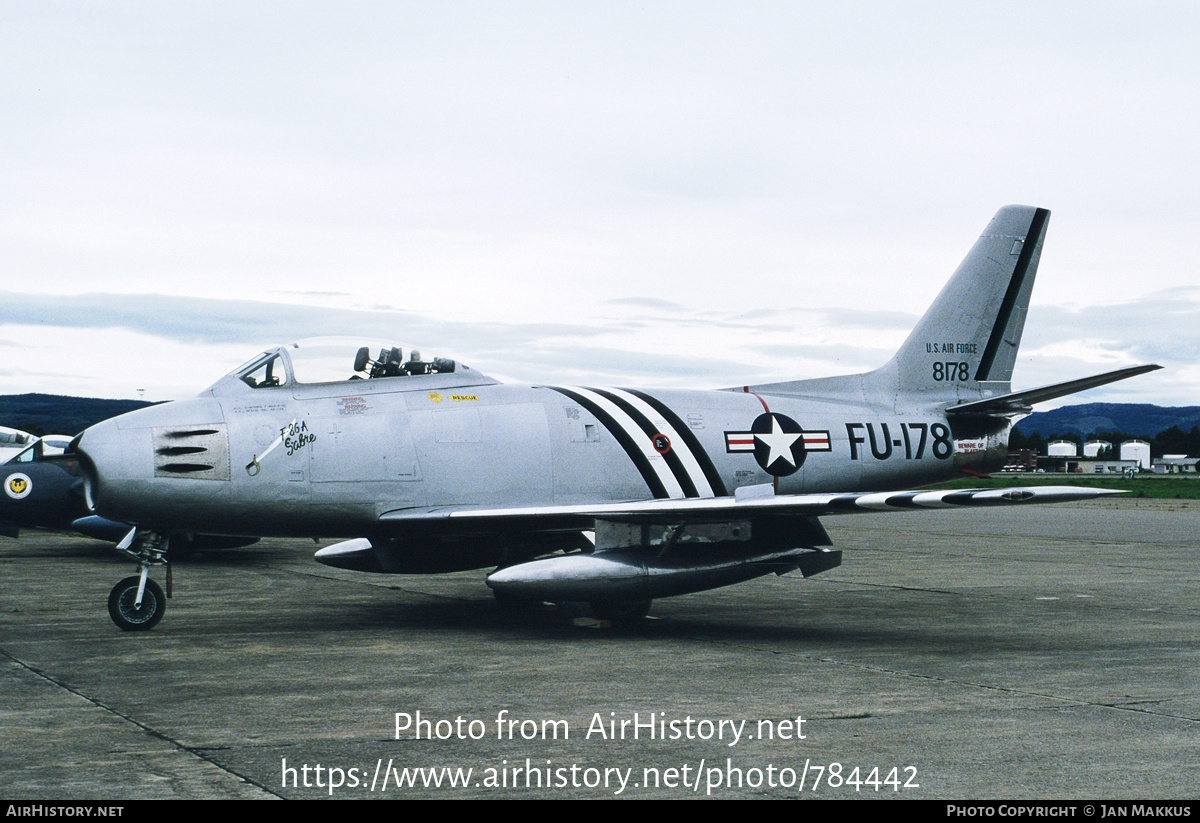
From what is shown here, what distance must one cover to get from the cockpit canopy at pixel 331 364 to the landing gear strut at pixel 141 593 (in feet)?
5.25

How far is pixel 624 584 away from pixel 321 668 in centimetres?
279

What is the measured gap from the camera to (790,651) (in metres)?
9.16

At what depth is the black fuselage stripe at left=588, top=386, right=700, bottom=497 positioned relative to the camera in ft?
Result: 37.8

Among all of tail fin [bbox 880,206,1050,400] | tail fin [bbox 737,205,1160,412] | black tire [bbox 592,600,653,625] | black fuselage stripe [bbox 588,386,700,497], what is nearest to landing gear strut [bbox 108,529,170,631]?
black tire [bbox 592,600,653,625]

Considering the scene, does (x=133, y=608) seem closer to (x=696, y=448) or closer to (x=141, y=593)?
(x=141, y=593)

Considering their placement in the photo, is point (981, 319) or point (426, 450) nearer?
point (426, 450)

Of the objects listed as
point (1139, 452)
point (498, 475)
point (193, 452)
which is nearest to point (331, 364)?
point (193, 452)

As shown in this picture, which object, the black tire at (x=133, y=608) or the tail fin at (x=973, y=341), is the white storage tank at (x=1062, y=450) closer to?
the tail fin at (x=973, y=341)

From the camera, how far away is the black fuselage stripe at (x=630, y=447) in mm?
11352

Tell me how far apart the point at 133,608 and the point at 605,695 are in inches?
191

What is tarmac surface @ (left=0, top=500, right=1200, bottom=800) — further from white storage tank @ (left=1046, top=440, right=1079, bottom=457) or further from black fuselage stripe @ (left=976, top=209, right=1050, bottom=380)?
white storage tank @ (left=1046, top=440, right=1079, bottom=457)

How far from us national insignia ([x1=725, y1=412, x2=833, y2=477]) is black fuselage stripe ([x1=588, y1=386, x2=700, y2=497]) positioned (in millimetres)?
685

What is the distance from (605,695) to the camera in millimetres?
7219

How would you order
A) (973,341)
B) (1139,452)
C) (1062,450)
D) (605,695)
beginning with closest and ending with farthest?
1. (605,695)
2. (973,341)
3. (1139,452)
4. (1062,450)
